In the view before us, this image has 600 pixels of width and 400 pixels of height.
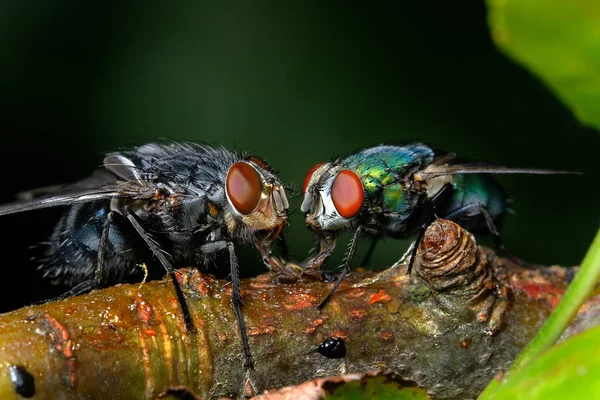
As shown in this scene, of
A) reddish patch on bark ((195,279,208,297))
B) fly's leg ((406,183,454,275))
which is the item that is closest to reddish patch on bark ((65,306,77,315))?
reddish patch on bark ((195,279,208,297))

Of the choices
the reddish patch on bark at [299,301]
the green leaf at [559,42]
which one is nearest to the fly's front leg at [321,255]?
the reddish patch on bark at [299,301]

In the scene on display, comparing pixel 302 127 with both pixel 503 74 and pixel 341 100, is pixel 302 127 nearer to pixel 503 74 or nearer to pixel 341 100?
pixel 341 100

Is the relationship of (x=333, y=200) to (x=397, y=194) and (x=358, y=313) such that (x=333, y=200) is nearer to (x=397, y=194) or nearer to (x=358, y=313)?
(x=397, y=194)

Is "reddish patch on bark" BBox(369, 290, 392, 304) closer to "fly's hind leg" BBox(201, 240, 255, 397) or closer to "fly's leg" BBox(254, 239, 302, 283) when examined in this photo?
"fly's leg" BBox(254, 239, 302, 283)

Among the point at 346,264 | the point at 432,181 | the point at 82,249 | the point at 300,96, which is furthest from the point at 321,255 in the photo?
the point at 300,96

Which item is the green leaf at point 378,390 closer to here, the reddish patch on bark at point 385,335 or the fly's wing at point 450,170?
the reddish patch on bark at point 385,335
